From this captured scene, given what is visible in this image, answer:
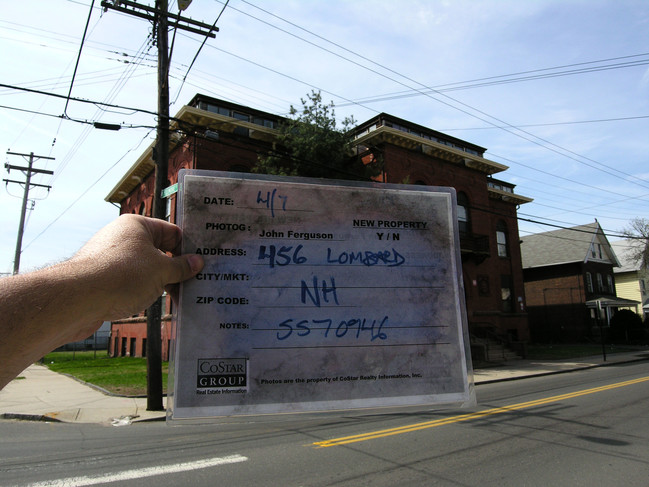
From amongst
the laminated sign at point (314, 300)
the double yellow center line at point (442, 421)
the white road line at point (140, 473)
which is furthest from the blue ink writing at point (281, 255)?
the double yellow center line at point (442, 421)

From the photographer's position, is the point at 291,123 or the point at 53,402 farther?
the point at 291,123

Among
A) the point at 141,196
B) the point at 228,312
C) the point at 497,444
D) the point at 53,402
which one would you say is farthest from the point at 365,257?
the point at 141,196

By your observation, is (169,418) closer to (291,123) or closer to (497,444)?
(497,444)

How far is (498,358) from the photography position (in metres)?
23.0

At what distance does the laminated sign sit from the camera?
1651 millimetres

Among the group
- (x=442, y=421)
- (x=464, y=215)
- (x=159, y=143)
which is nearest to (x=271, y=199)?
(x=442, y=421)

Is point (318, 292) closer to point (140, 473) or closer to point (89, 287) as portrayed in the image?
point (89, 287)

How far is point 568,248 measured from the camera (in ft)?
130

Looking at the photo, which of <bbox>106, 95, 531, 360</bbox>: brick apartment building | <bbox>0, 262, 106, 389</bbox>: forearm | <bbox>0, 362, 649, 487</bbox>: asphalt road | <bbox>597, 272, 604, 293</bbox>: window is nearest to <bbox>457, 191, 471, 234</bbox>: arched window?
<bbox>106, 95, 531, 360</bbox>: brick apartment building

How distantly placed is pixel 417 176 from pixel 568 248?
2406 cm

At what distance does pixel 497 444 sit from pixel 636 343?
35056mm

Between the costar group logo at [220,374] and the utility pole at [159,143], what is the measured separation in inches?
359

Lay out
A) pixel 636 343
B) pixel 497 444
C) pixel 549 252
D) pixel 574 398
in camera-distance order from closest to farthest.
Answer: pixel 497 444 < pixel 574 398 < pixel 636 343 < pixel 549 252

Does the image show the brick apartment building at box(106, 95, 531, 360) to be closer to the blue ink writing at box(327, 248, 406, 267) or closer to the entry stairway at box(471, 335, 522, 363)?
the entry stairway at box(471, 335, 522, 363)
